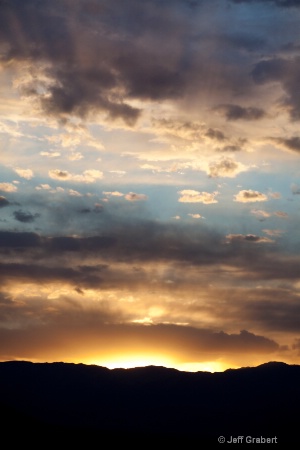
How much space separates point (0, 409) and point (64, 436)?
762 inches

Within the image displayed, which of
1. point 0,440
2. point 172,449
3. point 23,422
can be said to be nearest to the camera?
point 0,440

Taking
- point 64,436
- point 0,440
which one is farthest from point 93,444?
point 0,440

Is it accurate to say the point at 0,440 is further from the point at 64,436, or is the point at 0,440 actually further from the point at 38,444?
the point at 64,436

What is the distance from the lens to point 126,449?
18225 cm

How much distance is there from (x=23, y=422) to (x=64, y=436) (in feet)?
38.7

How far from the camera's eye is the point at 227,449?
19912 cm

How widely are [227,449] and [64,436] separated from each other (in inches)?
Result: 2102

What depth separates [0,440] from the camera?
495 feet

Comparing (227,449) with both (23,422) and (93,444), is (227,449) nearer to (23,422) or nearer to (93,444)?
(93,444)

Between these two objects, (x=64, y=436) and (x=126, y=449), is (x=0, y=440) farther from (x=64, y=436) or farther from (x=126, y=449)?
(x=126, y=449)

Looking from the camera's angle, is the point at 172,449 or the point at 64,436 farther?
the point at 172,449

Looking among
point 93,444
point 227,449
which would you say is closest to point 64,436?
point 93,444

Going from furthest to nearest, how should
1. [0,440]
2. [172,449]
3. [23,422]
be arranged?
[172,449] → [23,422] → [0,440]

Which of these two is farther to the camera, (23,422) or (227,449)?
(227,449)
